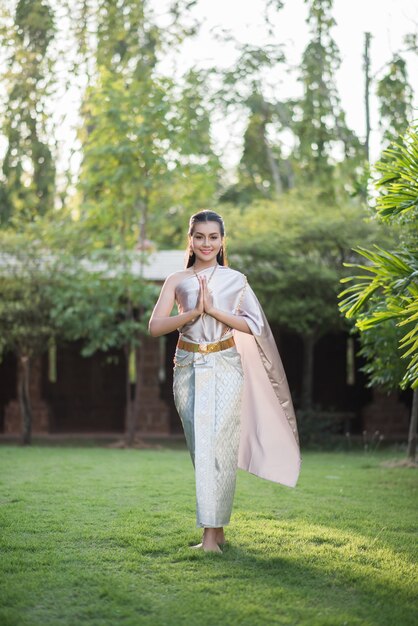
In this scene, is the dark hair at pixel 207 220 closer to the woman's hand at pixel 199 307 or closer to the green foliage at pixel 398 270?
the woman's hand at pixel 199 307

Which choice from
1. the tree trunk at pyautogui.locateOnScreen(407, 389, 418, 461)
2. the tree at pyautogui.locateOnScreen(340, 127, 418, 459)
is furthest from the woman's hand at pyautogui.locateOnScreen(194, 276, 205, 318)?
the tree trunk at pyautogui.locateOnScreen(407, 389, 418, 461)

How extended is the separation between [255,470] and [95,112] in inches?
350

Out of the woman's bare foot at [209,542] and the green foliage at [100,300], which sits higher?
the green foliage at [100,300]

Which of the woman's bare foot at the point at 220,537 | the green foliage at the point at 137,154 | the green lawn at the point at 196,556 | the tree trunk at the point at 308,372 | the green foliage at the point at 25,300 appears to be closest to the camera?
the green lawn at the point at 196,556

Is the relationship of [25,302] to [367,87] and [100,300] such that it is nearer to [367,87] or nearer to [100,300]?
[100,300]

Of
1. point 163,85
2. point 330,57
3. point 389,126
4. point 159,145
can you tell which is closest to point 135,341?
point 159,145

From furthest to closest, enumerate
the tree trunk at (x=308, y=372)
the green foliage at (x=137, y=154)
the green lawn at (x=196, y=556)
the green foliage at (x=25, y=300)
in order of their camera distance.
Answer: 1. the tree trunk at (x=308, y=372)
2. the green foliage at (x=25, y=300)
3. the green foliage at (x=137, y=154)
4. the green lawn at (x=196, y=556)

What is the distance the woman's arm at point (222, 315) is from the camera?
15.5ft

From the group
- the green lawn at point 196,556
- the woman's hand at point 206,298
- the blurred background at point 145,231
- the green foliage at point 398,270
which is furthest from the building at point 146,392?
the woman's hand at point 206,298

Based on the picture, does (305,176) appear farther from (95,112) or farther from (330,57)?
(95,112)

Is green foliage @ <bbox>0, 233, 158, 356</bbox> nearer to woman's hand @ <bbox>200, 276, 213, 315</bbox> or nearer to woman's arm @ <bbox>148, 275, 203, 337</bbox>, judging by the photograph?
woman's arm @ <bbox>148, 275, 203, 337</bbox>

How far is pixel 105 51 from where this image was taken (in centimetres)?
1927

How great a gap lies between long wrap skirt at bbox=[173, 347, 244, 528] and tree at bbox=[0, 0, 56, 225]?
15512mm

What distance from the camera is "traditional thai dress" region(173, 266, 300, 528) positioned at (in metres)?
4.78
